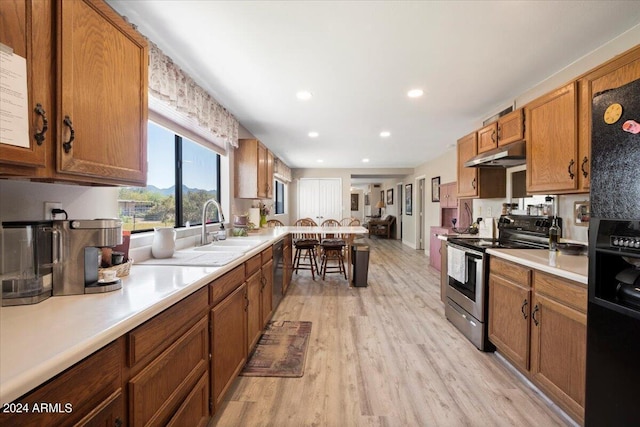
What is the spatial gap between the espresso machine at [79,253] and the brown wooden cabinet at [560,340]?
7.42 ft

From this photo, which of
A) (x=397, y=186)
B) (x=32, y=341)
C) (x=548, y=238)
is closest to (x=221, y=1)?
(x=32, y=341)

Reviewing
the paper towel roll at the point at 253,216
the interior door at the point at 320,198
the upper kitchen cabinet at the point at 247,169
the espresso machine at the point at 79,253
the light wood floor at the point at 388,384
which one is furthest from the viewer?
the interior door at the point at 320,198

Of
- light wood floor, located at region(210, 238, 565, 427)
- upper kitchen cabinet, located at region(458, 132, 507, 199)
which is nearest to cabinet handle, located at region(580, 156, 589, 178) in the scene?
→ upper kitchen cabinet, located at region(458, 132, 507, 199)

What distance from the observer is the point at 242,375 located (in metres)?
2.03

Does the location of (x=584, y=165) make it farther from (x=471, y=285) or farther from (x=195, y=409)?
(x=195, y=409)

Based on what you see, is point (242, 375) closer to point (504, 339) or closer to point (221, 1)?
point (504, 339)

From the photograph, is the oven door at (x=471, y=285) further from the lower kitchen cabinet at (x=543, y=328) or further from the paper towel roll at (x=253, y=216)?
the paper towel roll at (x=253, y=216)

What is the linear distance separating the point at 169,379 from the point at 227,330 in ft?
1.98

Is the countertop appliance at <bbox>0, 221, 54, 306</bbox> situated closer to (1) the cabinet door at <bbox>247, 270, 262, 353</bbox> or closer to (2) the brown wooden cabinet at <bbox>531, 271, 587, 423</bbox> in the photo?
(1) the cabinet door at <bbox>247, 270, 262, 353</bbox>

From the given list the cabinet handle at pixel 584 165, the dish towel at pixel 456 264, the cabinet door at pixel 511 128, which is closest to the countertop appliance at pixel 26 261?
the dish towel at pixel 456 264

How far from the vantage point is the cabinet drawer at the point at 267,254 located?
2601 millimetres

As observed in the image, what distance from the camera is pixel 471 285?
8.20 ft

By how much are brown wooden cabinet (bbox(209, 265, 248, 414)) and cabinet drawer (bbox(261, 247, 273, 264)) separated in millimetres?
575

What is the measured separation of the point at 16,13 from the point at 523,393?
302 centimetres
